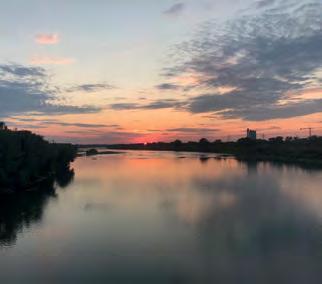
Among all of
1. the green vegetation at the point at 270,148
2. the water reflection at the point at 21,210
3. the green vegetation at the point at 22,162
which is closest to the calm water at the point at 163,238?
the water reflection at the point at 21,210

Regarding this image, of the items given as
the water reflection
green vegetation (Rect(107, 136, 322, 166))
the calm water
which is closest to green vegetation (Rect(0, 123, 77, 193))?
the water reflection

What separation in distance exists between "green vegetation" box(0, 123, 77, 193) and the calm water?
2240 mm

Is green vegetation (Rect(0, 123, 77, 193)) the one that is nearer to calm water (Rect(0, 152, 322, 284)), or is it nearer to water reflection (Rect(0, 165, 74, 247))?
water reflection (Rect(0, 165, 74, 247))

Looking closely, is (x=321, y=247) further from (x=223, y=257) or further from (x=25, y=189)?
(x=25, y=189)

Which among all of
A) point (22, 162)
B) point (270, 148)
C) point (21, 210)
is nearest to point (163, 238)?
point (21, 210)

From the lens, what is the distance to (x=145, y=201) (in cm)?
2261

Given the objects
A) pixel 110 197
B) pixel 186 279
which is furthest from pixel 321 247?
pixel 110 197

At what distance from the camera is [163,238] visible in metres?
14.2

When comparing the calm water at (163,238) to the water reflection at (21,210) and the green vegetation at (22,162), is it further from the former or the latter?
the green vegetation at (22,162)

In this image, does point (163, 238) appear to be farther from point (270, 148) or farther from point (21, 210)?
point (270, 148)

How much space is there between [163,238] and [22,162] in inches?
675

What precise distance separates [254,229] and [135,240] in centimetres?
424

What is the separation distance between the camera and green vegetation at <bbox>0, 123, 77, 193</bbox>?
85.7 feet

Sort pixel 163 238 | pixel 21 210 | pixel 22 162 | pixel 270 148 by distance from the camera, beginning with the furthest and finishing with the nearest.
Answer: pixel 270 148
pixel 22 162
pixel 21 210
pixel 163 238
